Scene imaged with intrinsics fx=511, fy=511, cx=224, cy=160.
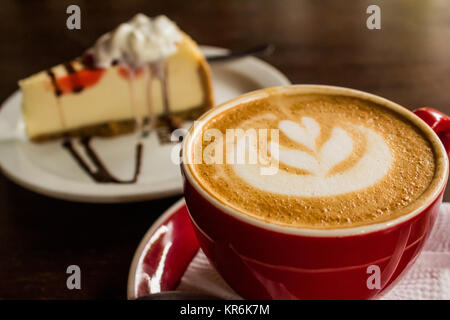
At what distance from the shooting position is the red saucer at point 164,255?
2.08 ft

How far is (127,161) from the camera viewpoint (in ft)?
3.73

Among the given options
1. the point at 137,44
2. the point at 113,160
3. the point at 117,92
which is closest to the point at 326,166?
the point at 113,160

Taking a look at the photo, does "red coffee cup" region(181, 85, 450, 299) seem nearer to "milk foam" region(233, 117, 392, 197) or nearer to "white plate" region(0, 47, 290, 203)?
"milk foam" region(233, 117, 392, 197)

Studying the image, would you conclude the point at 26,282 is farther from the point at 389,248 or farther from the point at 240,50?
the point at 240,50

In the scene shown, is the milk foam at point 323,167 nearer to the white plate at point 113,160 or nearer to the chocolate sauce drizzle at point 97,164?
the white plate at point 113,160

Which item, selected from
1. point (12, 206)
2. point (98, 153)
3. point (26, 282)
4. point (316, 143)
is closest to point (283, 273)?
point (316, 143)

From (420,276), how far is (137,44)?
0.91 m

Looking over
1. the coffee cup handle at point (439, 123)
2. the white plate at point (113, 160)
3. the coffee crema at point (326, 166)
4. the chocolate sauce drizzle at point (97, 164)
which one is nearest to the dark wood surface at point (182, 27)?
the white plate at point (113, 160)

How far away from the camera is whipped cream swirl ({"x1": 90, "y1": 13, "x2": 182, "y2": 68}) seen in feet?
4.24

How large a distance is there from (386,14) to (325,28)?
8.6 inches

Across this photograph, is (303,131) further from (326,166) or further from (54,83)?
(54,83)

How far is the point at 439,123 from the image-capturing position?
65 cm

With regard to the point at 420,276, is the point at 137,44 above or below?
above

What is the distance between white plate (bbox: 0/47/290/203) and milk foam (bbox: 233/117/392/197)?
0.32 m
